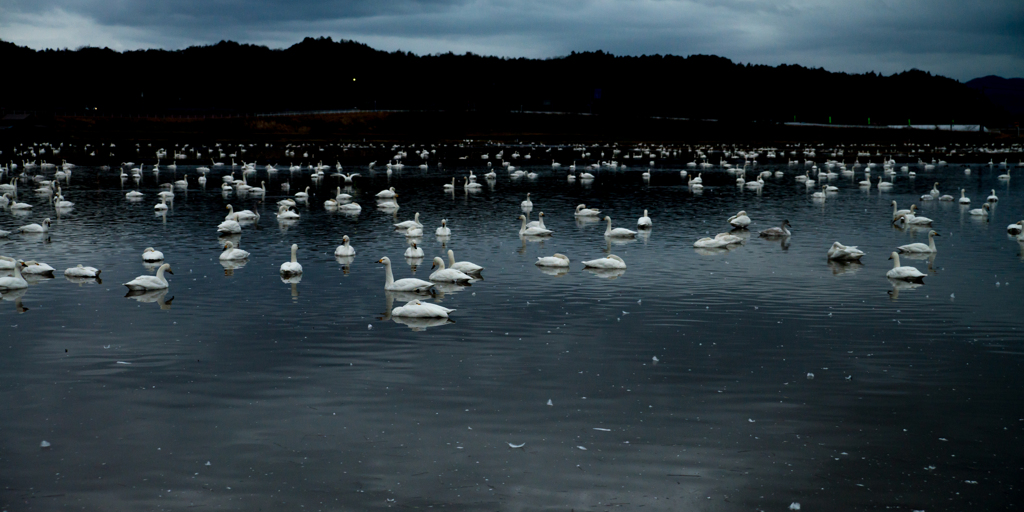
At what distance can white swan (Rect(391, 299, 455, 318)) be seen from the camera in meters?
21.5

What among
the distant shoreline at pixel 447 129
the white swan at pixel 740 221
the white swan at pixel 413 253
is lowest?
the white swan at pixel 413 253

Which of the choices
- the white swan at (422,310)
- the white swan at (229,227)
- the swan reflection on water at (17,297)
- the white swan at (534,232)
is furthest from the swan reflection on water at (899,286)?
the white swan at (229,227)

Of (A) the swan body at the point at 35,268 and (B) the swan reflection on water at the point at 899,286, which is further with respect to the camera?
(A) the swan body at the point at 35,268

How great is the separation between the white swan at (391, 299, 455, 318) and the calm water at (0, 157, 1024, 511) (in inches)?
15.5

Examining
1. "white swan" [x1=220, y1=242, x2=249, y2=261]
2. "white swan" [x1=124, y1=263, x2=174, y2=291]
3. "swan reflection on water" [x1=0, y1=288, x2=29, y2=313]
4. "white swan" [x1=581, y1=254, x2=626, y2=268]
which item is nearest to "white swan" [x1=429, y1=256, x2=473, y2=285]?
"white swan" [x1=581, y1=254, x2=626, y2=268]

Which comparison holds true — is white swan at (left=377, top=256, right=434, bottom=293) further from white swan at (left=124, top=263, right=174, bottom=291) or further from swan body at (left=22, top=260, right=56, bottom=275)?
swan body at (left=22, top=260, right=56, bottom=275)

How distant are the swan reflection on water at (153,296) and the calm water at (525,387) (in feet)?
0.86

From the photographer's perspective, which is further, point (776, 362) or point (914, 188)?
point (914, 188)

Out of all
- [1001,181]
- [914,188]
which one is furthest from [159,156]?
[1001,181]

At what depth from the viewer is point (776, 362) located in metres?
18.2

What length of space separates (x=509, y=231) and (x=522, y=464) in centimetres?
2690

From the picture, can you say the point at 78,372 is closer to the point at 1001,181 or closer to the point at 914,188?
the point at 914,188

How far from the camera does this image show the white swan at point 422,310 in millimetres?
21453

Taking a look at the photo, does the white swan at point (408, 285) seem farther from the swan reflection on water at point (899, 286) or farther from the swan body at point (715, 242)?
the swan body at point (715, 242)
